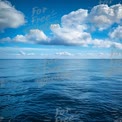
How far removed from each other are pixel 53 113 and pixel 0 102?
8.23 meters

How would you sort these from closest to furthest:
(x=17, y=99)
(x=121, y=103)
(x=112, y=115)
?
(x=112, y=115)
(x=121, y=103)
(x=17, y=99)

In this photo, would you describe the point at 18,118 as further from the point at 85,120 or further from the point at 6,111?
the point at 85,120

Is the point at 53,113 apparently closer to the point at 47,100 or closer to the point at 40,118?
the point at 40,118

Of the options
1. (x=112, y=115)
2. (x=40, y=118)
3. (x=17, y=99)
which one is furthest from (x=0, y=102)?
(x=112, y=115)

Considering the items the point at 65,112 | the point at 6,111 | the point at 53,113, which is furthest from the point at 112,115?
the point at 6,111

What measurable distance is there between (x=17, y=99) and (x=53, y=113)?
7.80 m

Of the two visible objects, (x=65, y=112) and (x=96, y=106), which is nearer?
(x=65, y=112)

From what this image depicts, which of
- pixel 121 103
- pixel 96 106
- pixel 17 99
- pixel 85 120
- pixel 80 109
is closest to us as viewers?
pixel 85 120

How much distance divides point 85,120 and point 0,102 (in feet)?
39.8

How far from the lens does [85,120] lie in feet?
54.0

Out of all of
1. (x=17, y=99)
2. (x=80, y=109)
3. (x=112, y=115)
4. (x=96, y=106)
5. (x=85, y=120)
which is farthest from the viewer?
(x=17, y=99)

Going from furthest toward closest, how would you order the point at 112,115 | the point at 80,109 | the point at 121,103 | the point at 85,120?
the point at 121,103 < the point at 80,109 < the point at 112,115 < the point at 85,120

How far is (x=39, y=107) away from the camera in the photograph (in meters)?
20.4

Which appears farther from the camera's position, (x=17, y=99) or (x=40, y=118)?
(x=17, y=99)
